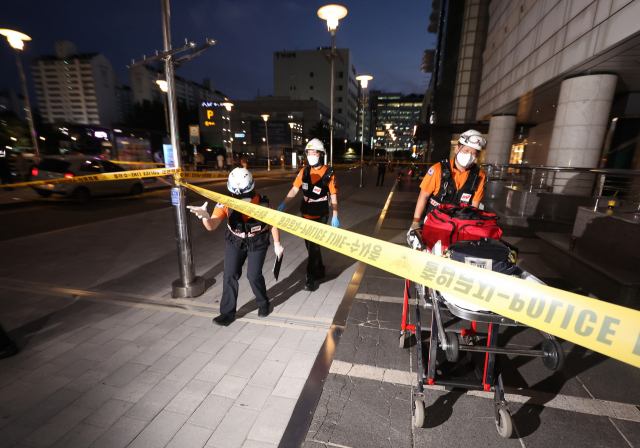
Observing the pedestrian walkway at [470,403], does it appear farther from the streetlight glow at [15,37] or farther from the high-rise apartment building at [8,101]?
the high-rise apartment building at [8,101]

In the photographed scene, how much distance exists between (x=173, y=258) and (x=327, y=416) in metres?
4.98

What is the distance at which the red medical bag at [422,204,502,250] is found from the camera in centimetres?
260

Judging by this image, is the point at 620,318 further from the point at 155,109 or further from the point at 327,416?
the point at 155,109

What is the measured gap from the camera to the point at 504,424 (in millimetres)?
2184

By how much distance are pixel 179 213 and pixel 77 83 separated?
561ft

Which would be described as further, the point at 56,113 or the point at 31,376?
the point at 56,113

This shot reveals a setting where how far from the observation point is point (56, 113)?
461 ft

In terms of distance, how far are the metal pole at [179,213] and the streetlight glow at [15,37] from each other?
42.1 feet

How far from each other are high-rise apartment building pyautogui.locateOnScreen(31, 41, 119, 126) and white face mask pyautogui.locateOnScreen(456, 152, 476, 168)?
146 meters

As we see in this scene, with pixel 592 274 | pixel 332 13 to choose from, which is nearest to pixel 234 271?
pixel 592 274

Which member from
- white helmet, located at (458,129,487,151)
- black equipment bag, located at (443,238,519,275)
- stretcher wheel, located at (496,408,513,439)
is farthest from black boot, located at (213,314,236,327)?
white helmet, located at (458,129,487,151)

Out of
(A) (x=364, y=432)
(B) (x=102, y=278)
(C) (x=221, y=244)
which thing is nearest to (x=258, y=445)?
(A) (x=364, y=432)

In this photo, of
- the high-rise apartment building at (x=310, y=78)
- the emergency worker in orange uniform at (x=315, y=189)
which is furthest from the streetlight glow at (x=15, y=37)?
the high-rise apartment building at (x=310, y=78)

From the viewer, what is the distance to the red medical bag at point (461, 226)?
260 cm
